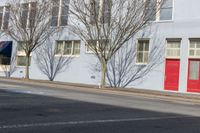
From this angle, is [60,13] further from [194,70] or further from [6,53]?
[194,70]

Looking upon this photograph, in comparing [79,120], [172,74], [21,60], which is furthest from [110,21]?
[79,120]

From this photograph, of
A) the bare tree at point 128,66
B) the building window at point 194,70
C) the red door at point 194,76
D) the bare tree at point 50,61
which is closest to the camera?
the red door at point 194,76

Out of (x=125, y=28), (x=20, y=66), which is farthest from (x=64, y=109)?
(x=20, y=66)

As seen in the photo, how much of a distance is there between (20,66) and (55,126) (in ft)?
116

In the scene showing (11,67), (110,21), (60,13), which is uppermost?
(60,13)

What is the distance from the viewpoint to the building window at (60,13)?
1608 inches

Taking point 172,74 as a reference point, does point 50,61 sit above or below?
above

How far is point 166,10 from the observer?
3406 centimetres

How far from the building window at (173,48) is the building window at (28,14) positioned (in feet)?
45.0

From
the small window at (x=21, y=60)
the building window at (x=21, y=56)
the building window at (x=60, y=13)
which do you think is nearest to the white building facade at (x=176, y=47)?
the building window at (x=60, y=13)

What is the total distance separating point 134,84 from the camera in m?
35.2

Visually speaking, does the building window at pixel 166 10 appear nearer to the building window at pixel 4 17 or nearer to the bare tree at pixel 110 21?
the bare tree at pixel 110 21

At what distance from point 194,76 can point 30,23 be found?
54.4 feet

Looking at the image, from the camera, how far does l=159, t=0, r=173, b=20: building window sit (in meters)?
33.7
